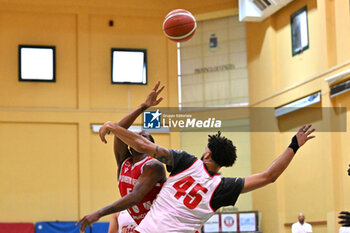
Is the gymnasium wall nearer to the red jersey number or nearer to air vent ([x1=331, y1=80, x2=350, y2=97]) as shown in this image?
air vent ([x1=331, y1=80, x2=350, y2=97])

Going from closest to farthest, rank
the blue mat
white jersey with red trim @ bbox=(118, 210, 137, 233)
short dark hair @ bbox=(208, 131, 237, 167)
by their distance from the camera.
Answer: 1. short dark hair @ bbox=(208, 131, 237, 167)
2. white jersey with red trim @ bbox=(118, 210, 137, 233)
3. the blue mat

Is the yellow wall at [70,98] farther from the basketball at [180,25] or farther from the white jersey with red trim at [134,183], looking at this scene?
the white jersey with red trim at [134,183]

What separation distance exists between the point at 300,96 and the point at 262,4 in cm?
330

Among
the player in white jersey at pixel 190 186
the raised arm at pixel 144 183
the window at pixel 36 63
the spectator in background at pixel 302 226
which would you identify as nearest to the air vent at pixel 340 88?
the spectator in background at pixel 302 226

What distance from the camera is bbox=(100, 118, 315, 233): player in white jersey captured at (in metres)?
5.11

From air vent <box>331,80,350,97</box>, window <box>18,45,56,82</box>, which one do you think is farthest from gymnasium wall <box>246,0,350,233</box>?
window <box>18,45,56,82</box>

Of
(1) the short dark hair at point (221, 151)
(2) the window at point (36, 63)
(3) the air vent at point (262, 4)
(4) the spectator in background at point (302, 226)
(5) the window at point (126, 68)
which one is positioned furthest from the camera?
(5) the window at point (126, 68)

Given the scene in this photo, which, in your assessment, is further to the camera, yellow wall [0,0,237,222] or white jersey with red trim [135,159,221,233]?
yellow wall [0,0,237,222]

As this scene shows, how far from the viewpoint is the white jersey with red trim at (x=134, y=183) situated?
5.72 m

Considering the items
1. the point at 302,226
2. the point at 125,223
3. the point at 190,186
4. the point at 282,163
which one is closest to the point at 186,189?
the point at 190,186

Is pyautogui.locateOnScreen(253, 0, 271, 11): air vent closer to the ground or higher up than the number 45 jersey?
higher up

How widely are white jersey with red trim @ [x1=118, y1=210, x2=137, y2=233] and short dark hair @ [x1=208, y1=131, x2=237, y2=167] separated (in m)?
2.02

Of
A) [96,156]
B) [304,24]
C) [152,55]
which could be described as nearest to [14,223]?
[96,156]

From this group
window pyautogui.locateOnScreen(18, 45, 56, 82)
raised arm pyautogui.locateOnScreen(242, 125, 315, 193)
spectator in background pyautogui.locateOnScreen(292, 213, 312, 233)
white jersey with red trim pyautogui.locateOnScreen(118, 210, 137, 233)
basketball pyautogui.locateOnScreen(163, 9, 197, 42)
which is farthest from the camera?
window pyautogui.locateOnScreen(18, 45, 56, 82)
